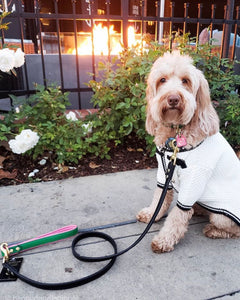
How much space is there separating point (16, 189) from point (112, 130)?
148 centimetres

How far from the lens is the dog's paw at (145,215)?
235 centimetres

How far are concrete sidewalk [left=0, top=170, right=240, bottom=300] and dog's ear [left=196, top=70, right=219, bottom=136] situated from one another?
911mm

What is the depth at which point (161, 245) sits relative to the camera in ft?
6.47

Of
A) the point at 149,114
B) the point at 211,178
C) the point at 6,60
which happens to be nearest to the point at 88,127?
the point at 6,60

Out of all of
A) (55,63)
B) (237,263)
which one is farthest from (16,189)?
(55,63)

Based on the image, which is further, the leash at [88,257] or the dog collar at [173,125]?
the dog collar at [173,125]

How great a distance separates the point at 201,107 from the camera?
1.98 metres

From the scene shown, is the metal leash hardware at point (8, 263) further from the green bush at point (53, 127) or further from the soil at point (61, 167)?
the green bush at point (53, 127)

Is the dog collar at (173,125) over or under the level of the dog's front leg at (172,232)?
over

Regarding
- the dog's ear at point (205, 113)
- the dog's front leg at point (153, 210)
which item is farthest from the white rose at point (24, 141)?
the dog's ear at point (205, 113)

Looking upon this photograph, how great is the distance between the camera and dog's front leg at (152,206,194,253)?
1985 millimetres

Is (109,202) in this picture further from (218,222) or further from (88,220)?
(218,222)

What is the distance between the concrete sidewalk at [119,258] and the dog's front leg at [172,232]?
6 cm

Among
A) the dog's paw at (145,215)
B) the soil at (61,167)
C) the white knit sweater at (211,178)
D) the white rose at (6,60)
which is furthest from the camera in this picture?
the soil at (61,167)
